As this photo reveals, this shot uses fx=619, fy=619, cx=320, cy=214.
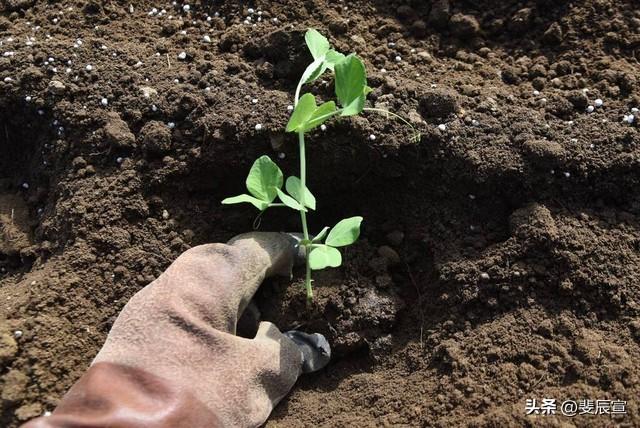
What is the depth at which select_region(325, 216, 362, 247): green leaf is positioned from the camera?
5.86ft

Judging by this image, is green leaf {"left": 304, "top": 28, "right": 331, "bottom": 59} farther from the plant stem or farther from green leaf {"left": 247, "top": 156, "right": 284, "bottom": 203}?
green leaf {"left": 247, "top": 156, "right": 284, "bottom": 203}

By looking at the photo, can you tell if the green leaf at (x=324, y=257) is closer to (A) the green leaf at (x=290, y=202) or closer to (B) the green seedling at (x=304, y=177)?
(B) the green seedling at (x=304, y=177)

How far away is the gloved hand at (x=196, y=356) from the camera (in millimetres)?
1476

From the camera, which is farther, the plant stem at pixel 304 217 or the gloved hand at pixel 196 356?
the plant stem at pixel 304 217

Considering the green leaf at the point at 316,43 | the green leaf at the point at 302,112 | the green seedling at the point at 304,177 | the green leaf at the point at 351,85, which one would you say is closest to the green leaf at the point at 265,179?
the green seedling at the point at 304,177

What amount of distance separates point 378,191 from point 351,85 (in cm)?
41

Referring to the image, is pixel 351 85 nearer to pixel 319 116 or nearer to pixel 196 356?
pixel 319 116

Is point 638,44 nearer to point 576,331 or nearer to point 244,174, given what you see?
point 576,331

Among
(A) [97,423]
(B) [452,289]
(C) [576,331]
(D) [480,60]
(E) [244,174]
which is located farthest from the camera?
(D) [480,60]

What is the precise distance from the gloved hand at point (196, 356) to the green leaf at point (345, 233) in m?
0.19

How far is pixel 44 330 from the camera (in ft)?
5.84

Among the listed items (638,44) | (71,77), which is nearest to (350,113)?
(71,77)

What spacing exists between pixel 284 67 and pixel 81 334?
3.49 ft

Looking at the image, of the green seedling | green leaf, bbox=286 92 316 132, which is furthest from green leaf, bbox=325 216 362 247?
green leaf, bbox=286 92 316 132
